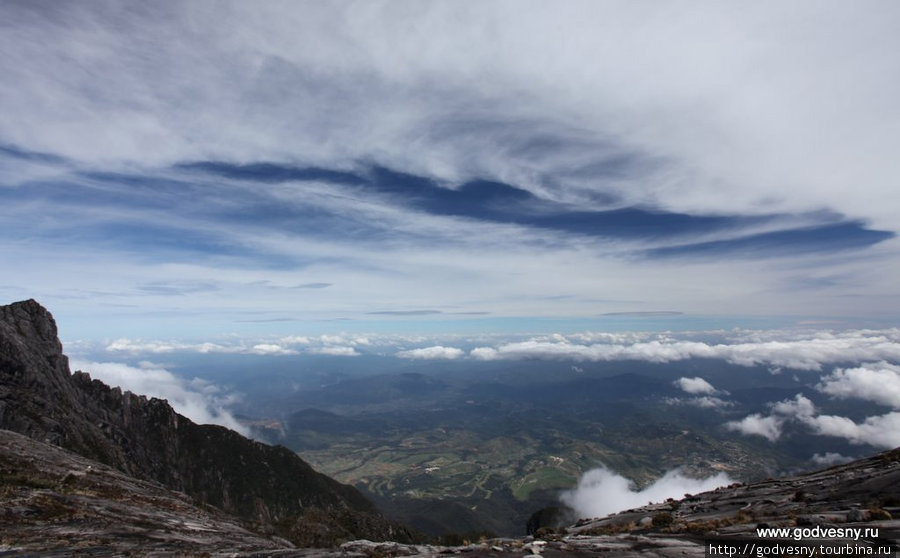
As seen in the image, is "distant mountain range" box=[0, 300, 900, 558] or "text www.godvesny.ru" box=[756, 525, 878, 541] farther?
"distant mountain range" box=[0, 300, 900, 558]

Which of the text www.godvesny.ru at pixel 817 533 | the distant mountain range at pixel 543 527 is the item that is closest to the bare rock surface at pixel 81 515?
the distant mountain range at pixel 543 527

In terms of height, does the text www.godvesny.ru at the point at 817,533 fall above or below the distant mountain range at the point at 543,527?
above

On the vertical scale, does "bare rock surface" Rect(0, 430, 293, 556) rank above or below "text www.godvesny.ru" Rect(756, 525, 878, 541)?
below

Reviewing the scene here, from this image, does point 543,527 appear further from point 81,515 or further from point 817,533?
point 81,515

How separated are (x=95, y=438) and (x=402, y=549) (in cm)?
15967

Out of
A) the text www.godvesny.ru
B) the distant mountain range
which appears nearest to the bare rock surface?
the distant mountain range

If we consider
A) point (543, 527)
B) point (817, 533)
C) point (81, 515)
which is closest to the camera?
point (817, 533)

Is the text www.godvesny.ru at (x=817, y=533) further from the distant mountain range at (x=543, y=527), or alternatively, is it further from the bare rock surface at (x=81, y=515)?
the bare rock surface at (x=81, y=515)

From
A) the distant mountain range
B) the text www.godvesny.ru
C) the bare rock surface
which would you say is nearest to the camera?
the text www.godvesny.ru

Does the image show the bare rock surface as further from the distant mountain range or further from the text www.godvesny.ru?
the text www.godvesny.ru

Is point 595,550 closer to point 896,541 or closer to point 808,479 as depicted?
point 896,541

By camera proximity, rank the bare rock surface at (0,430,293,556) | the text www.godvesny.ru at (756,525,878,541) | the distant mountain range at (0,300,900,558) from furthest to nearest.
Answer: the bare rock surface at (0,430,293,556)
the distant mountain range at (0,300,900,558)
the text www.godvesny.ru at (756,525,878,541)

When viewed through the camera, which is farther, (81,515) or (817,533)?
(81,515)

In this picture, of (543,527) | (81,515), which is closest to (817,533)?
(543,527)
